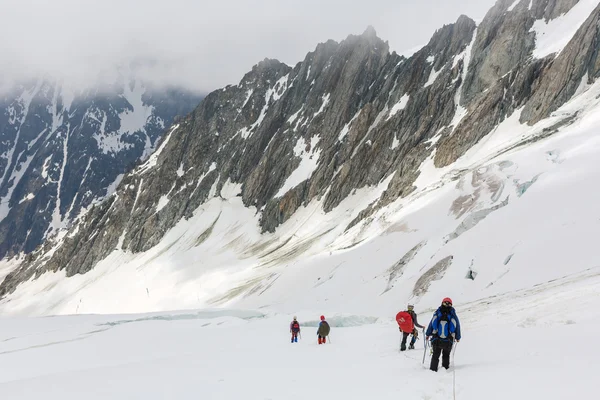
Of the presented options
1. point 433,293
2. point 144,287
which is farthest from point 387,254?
point 144,287

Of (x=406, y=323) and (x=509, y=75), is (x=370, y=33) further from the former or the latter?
(x=406, y=323)

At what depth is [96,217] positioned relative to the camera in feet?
528

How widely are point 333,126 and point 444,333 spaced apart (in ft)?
363

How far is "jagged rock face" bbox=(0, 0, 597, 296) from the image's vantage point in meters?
69.9

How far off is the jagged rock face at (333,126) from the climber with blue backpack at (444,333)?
181 feet

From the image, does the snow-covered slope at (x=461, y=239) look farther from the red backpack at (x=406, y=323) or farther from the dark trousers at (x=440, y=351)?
the dark trousers at (x=440, y=351)


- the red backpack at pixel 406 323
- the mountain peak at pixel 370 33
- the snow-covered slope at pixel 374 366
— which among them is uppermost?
the mountain peak at pixel 370 33

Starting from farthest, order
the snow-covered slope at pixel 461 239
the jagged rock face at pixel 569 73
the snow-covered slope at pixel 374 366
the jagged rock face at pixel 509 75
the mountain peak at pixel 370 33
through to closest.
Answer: the mountain peak at pixel 370 33 < the jagged rock face at pixel 509 75 < the jagged rock face at pixel 569 73 < the snow-covered slope at pixel 461 239 < the snow-covered slope at pixel 374 366

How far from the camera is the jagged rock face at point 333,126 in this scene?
69.9 m

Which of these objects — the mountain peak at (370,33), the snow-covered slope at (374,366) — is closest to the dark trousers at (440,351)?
the snow-covered slope at (374,366)

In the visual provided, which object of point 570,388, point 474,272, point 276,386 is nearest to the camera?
point 570,388

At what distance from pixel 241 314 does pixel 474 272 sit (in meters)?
19.6

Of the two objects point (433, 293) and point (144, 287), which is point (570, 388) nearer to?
point (433, 293)

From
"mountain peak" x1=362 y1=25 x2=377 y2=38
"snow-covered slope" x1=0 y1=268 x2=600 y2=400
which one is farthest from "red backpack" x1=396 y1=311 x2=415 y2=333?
"mountain peak" x1=362 y1=25 x2=377 y2=38
